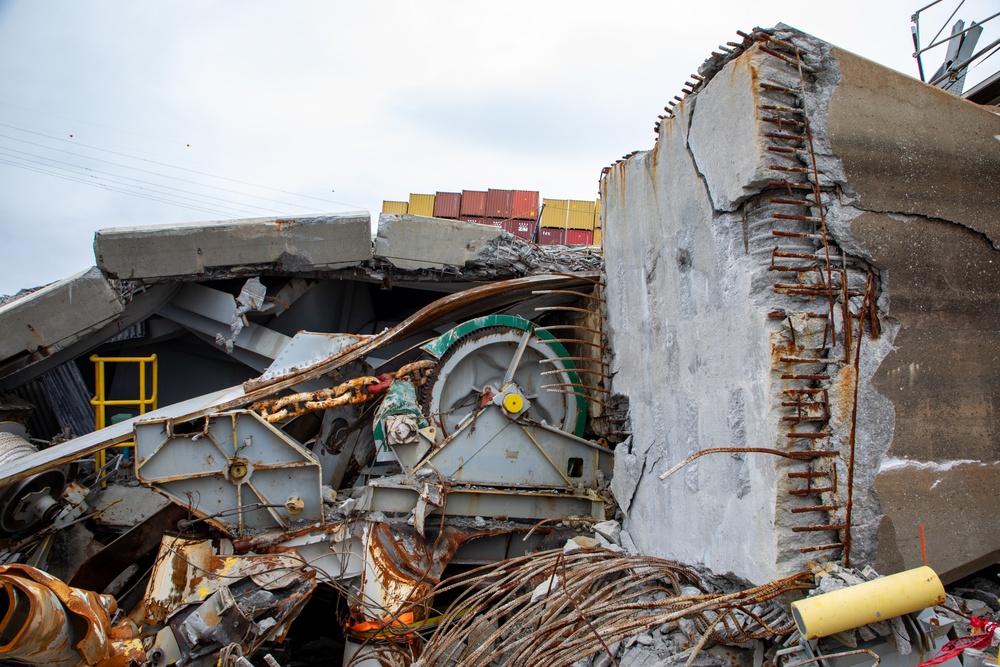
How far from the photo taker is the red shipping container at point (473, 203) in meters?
16.3

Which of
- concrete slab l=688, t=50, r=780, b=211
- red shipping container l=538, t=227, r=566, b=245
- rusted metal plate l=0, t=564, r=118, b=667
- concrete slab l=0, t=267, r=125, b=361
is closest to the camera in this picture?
rusted metal plate l=0, t=564, r=118, b=667

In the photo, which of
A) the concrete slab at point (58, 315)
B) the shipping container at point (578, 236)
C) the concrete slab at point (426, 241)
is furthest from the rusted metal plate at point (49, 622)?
the shipping container at point (578, 236)

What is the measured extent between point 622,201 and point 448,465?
7.04 ft

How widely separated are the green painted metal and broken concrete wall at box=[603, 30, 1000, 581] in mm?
1695

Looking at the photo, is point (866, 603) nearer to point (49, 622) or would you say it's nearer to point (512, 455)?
point (512, 455)

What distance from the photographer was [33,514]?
194 inches

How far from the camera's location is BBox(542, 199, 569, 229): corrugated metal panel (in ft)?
51.0

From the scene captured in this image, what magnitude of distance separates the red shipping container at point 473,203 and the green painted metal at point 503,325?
11363mm

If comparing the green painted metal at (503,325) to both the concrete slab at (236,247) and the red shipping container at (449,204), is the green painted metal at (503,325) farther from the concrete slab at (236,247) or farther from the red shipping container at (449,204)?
the red shipping container at (449,204)

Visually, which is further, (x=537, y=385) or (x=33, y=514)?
(x=537, y=385)

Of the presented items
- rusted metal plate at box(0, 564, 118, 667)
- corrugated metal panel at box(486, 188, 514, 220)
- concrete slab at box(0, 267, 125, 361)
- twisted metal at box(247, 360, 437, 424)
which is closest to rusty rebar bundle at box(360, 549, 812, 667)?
rusted metal plate at box(0, 564, 118, 667)

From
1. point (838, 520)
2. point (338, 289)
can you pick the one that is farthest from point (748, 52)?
point (338, 289)

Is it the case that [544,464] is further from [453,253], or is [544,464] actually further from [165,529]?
[165,529]

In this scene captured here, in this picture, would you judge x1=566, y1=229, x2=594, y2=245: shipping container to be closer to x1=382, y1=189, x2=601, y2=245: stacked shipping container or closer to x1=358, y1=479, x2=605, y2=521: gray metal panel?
x1=382, y1=189, x2=601, y2=245: stacked shipping container
